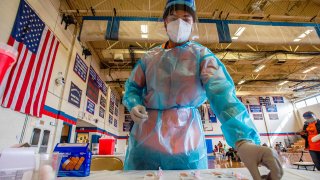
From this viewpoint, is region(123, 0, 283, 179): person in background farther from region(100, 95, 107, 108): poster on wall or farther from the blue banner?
region(100, 95, 107, 108): poster on wall

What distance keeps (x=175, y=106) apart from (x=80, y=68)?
5343 millimetres

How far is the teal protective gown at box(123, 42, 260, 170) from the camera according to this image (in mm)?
792

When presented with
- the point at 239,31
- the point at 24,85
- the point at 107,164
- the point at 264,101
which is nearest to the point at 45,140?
the point at 24,85

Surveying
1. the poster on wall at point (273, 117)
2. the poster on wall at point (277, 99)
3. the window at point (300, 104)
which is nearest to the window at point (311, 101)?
the window at point (300, 104)

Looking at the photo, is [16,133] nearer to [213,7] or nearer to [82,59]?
[82,59]

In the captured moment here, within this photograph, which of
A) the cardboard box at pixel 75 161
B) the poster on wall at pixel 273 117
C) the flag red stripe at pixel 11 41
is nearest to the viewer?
the cardboard box at pixel 75 161

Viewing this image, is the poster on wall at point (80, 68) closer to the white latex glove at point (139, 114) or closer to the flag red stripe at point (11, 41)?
the flag red stripe at point (11, 41)

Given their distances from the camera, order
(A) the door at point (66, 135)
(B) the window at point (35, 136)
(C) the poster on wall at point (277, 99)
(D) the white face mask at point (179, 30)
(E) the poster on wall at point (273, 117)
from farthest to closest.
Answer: (C) the poster on wall at point (277, 99), (E) the poster on wall at point (273, 117), (A) the door at point (66, 135), (B) the window at point (35, 136), (D) the white face mask at point (179, 30)

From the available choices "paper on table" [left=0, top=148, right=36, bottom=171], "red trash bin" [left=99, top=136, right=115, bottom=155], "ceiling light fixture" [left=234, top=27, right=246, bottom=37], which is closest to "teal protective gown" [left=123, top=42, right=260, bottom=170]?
"paper on table" [left=0, top=148, right=36, bottom=171]

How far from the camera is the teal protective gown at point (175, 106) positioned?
2.60ft

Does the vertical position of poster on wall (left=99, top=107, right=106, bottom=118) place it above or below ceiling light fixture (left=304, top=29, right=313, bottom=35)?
below

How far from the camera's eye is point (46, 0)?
11.9 feet

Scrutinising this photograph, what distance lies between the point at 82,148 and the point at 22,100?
2982 mm

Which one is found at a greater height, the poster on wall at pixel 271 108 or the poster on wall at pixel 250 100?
the poster on wall at pixel 250 100
